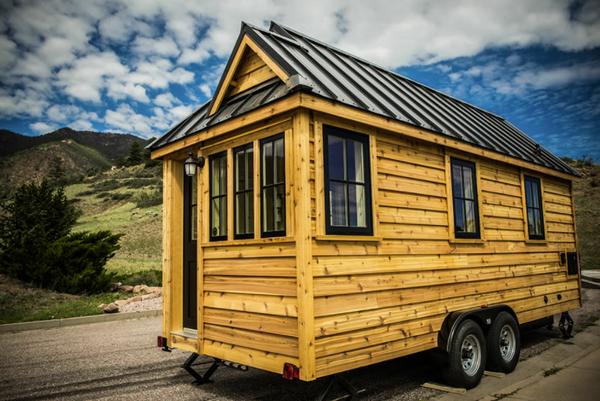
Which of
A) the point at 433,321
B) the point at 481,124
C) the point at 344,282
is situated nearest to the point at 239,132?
the point at 344,282

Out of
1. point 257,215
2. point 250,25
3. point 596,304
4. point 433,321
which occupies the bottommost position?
point 596,304

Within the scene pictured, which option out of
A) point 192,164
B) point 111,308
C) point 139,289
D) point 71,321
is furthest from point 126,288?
point 192,164

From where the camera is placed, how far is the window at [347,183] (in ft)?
15.7

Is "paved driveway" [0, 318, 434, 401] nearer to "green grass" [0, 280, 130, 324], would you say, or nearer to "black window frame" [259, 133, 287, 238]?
"black window frame" [259, 133, 287, 238]

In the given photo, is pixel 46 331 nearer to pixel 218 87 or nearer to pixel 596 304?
pixel 218 87

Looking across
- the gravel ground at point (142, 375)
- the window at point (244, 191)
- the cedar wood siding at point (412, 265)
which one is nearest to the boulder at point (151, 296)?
the gravel ground at point (142, 375)

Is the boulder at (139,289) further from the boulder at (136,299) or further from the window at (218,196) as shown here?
the window at (218,196)

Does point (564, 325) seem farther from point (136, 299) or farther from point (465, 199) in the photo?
point (136, 299)

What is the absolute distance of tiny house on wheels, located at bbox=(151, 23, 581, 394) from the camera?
179 inches

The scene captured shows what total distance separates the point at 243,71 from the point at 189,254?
9.89 feet

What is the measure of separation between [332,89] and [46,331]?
410 inches

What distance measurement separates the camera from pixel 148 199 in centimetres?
4756

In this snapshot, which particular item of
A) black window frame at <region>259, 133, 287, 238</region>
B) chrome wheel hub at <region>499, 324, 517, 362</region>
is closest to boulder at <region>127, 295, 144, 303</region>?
black window frame at <region>259, 133, 287, 238</region>

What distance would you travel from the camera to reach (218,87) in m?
6.18
